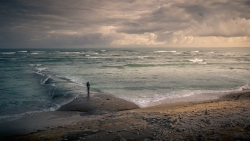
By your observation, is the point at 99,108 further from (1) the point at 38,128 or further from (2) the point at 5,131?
(2) the point at 5,131

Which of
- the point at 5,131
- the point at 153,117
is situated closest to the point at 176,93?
the point at 153,117

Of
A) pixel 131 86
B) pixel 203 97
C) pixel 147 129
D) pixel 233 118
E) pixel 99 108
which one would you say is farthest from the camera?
pixel 131 86

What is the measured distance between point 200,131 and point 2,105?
14346 millimetres

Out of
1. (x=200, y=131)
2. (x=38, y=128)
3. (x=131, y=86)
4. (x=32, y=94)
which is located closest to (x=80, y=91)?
(x=32, y=94)

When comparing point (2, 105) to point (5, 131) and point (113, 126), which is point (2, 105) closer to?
point (5, 131)

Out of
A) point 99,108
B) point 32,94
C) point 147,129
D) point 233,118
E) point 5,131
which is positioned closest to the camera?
point 147,129

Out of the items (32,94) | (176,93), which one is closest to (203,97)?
(176,93)

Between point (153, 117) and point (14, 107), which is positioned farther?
point (14, 107)

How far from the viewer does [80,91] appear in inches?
677

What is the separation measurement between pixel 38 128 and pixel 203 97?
536 inches

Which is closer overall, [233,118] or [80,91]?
[233,118]

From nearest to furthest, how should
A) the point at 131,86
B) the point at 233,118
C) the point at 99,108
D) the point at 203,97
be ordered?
the point at 233,118 → the point at 99,108 → the point at 203,97 → the point at 131,86

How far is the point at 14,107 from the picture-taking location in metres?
12.8

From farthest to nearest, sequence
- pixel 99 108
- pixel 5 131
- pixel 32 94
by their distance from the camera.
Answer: pixel 32 94 < pixel 99 108 < pixel 5 131
